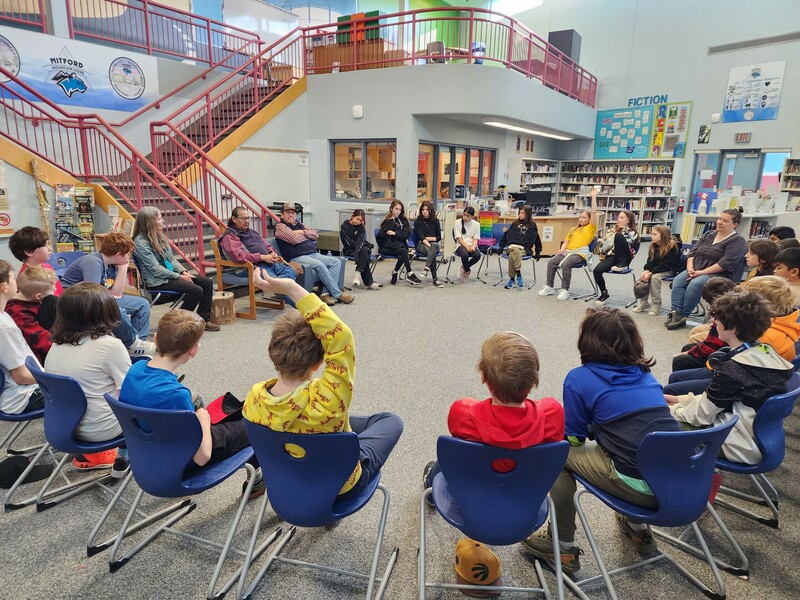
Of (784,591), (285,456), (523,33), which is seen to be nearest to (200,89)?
(523,33)

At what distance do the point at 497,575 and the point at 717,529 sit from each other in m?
1.17

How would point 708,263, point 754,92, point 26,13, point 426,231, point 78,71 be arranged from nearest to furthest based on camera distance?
point 708,263 < point 26,13 < point 426,231 < point 78,71 < point 754,92

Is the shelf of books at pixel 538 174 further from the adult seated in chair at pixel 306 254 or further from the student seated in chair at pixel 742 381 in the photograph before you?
the student seated in chair at pixel 742 381

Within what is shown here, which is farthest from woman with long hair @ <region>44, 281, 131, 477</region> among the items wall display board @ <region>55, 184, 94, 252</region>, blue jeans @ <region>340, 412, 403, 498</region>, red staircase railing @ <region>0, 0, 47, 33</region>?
red staircase railing @ <region>0, 0, 47, 33</region>

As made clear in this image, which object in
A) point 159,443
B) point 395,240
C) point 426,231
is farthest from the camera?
point 426,231

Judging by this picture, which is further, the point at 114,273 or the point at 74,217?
the point at 74,217

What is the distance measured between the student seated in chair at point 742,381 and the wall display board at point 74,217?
6.44 meters

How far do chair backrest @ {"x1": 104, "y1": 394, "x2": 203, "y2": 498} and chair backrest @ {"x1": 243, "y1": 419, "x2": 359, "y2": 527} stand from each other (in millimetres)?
260

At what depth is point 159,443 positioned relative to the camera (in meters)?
1.75

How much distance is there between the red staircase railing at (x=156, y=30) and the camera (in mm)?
8039

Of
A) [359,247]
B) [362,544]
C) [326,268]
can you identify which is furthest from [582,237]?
[362,544]

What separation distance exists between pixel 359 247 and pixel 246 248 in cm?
171

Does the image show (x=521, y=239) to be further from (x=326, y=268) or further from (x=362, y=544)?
(x=362, y=544)

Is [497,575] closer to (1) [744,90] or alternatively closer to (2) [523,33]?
(2) [523,33]
